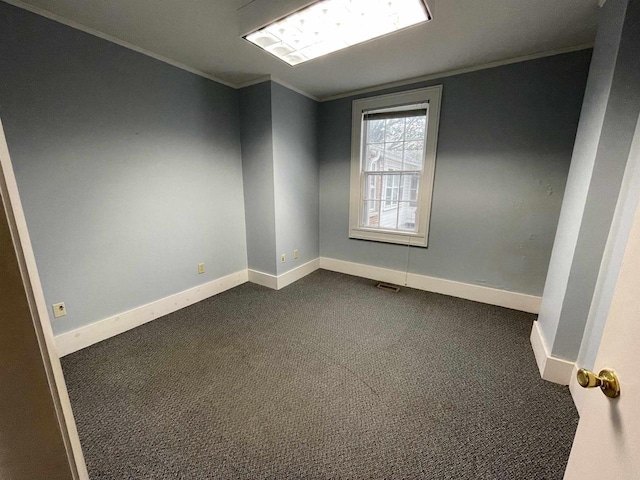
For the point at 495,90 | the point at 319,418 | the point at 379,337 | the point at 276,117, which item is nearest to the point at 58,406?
the point at 319,418

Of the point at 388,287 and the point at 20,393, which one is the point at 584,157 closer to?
the point at 388,287

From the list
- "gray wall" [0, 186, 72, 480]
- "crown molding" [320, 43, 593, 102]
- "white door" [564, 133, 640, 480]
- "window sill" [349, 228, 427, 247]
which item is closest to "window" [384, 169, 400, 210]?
"window sill" [349, 228, 427, 247]

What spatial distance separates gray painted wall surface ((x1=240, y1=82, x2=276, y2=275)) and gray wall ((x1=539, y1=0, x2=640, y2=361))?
2.57 metres

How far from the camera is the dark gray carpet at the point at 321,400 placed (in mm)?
1234

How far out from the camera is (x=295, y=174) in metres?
3.26

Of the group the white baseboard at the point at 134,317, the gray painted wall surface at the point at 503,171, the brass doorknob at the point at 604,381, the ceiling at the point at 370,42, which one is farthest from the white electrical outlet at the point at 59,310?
the gray painted wall surface at the point at 503,171

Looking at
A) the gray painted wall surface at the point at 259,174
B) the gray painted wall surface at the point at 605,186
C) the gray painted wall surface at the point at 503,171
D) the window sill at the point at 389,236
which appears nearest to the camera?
the gray painted wall surface at the point at 605,186

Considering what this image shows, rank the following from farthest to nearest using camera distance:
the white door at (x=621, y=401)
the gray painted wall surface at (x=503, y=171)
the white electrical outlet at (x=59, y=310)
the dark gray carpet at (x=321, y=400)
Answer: the gray painted wall surface at (x=503, y=171)
the white electrical outlet at (x=59, y=310)
the dark gray carpet at (x=321, y=400)
the white door at (x=621, y=401)

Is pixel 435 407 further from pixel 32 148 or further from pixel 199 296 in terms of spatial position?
pixel 32 148

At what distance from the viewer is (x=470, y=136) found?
2668 mm

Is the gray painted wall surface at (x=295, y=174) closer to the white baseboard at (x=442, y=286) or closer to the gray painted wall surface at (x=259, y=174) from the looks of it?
the gray painted wall surface at (x=259, y=174)

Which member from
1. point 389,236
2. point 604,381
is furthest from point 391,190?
point 604,381

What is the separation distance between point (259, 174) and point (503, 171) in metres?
2.57

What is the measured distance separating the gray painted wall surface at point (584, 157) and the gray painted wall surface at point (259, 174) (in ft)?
8.40
